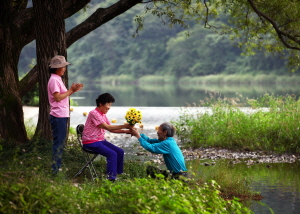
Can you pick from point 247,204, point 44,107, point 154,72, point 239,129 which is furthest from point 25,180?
point 154,72

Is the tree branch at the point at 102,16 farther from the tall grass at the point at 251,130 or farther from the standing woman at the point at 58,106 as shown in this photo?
the tall grass at the point at 251,130

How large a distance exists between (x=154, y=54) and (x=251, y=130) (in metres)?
65.4

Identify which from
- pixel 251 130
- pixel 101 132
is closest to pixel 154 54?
pixel 251 130

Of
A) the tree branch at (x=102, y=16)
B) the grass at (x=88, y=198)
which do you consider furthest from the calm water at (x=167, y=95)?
the grass at (x=88, y=198)

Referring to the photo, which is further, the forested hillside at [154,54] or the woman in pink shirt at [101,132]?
the forested hillside at [154,54]

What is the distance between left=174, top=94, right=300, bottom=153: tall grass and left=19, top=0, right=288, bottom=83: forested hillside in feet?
170

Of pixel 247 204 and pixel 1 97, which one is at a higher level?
pixel 1 97

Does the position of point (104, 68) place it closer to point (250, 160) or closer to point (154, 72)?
point (154, 72)

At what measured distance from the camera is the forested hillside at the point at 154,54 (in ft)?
225

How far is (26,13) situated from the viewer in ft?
32.3

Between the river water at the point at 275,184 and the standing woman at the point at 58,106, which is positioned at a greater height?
the standing woman at the point at 58,106

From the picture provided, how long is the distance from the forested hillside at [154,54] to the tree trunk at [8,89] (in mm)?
56325

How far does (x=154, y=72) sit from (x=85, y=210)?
72.4 m

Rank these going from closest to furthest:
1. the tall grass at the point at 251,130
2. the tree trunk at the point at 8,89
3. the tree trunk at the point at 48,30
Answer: the tree trunk at the point at 48,30, the tree trunk at the point at 8,89, the tall grass at the point at 251,130
